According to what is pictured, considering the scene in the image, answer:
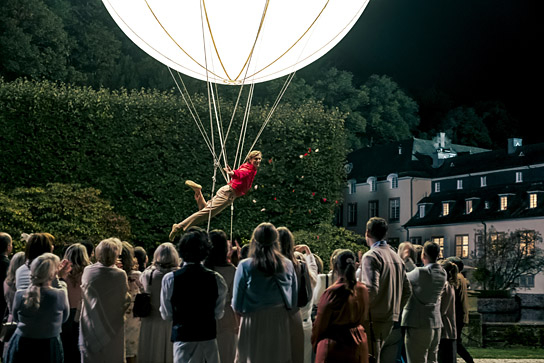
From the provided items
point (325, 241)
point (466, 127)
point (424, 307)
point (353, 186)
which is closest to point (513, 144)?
point (353, 186)

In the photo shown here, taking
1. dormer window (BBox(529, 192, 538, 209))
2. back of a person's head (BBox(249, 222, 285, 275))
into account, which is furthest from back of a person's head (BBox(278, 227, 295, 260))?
dormer window (BBox(529, 192, 538, 209))

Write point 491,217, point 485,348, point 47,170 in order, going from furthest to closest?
1. point 491,217
2. point 47,170
3. point 485,348

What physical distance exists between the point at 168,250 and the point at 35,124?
59.1 ft

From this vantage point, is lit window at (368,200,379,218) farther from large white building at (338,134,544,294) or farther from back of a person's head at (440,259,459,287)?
back of a person's head at (440,259,459,287)

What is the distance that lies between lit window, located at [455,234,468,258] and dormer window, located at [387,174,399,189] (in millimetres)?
6855

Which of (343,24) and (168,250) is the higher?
(343,24)

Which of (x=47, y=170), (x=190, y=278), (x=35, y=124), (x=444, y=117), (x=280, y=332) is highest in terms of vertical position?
(x=444, y=117)

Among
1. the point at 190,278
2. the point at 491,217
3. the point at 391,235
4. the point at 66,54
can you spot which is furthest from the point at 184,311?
the point at 391,235

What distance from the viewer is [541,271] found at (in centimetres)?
4666

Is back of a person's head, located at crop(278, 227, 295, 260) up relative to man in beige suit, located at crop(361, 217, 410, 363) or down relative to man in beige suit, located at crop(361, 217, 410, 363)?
up

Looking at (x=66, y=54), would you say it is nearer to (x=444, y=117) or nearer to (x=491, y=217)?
(x=491, y=217)

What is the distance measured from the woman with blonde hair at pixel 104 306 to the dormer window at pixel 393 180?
52.5 metres

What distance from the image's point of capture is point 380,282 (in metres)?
7.65

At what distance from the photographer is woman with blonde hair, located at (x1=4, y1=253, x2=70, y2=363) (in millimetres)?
6719
